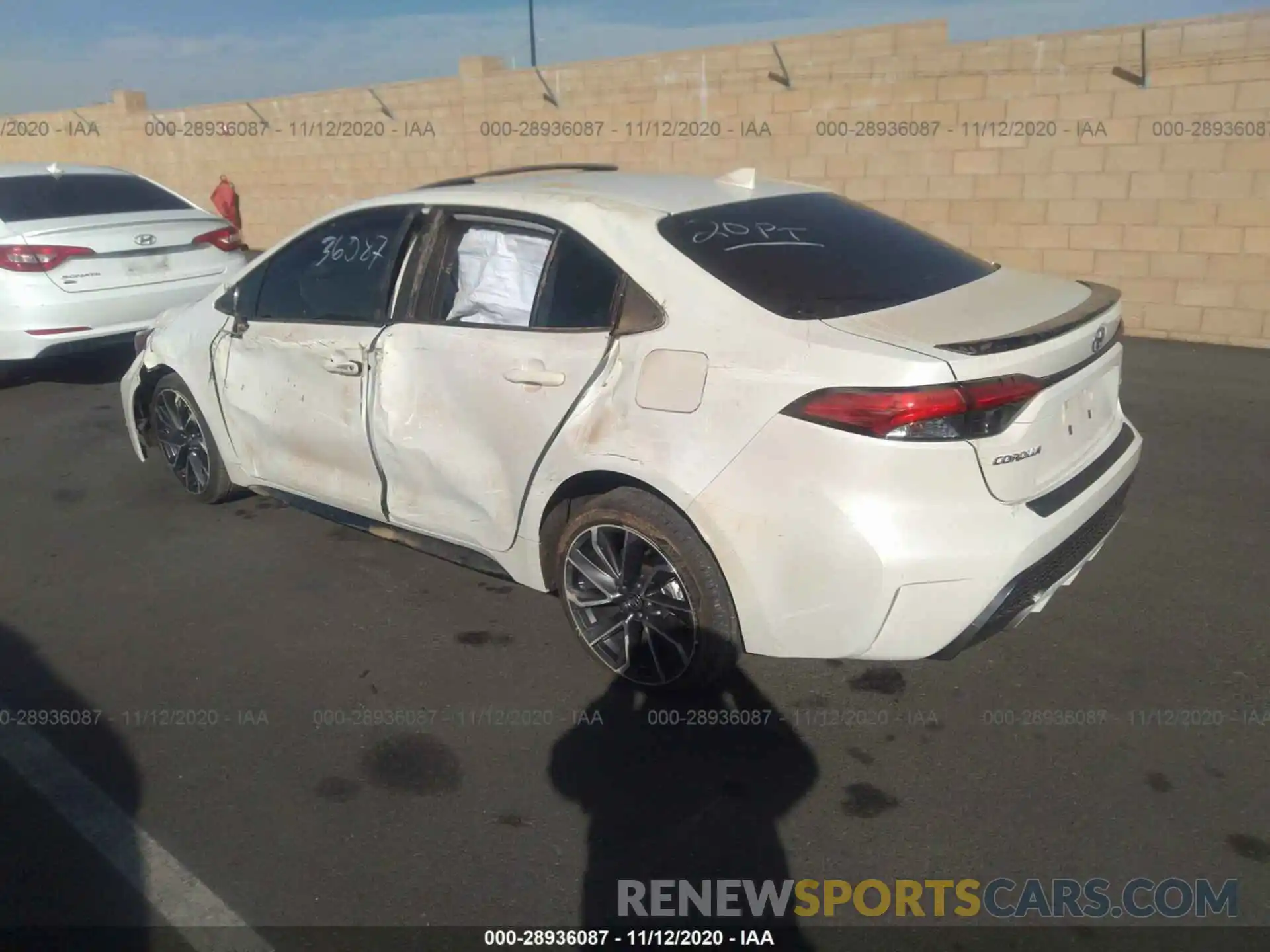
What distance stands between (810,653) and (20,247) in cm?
647

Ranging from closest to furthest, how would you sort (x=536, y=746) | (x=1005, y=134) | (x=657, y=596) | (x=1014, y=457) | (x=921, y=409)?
(x=921, y=409) → (x=1014, y=457) → (x=536, y=746) → (x=657, y=596) → (x=1005, y=134)

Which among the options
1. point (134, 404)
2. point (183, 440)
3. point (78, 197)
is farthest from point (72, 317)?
point (183, 440)

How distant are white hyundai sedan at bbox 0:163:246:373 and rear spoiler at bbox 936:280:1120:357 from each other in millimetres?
6093

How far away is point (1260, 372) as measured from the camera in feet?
25.8

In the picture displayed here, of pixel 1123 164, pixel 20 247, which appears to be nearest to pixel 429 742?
pixel 20 247

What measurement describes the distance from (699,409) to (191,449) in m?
3.30

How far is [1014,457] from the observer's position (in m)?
2.93

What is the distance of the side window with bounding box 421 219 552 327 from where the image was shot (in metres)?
3.72

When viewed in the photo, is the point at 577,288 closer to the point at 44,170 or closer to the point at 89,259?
the point at 89,259

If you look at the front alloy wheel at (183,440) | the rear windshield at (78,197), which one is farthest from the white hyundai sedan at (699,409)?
the rear windshield at (78,197)

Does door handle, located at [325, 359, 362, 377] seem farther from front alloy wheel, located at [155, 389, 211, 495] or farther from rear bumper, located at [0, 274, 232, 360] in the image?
rear bumper, located at [0, 274, 232, 360]

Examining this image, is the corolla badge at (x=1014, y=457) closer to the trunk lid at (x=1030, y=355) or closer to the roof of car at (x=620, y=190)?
the trunk lid at (x=1030, y=355)

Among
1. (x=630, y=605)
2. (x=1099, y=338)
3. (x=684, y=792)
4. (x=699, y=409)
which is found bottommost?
(x=684, y=792)

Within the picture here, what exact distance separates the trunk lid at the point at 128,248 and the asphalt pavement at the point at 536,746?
9.97 ft
